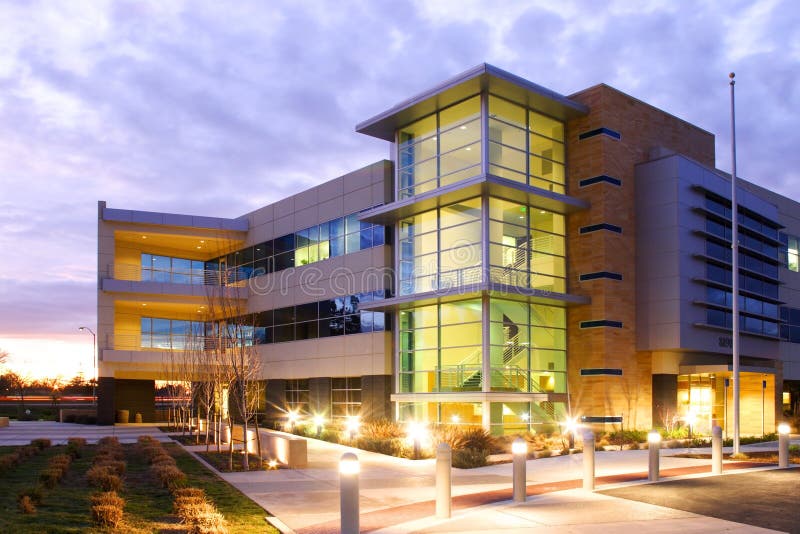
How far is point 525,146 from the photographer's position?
2855 cm

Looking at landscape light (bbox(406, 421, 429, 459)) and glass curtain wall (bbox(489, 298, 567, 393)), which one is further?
glass curtain wall (bbox(489, 298, 567, 393))

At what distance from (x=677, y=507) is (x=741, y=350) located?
854 inches

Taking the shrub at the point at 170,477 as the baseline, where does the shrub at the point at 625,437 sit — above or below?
below

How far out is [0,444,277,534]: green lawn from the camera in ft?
36.7

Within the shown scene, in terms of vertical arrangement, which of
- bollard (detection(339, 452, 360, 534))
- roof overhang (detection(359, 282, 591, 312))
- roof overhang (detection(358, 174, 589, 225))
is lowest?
bollard (detection(339, 452, 360, 534))

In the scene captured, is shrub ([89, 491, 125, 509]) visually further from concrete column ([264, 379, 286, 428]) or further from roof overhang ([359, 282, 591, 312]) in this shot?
concrete column ([264, 379, 286, 428])

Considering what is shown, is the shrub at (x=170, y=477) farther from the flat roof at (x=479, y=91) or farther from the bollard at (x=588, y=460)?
the flat roof at (x=479, y=91)

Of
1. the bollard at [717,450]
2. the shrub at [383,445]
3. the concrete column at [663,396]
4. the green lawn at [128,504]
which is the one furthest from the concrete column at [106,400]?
the bollard at [717,450]

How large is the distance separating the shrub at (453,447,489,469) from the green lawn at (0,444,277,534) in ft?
19.5

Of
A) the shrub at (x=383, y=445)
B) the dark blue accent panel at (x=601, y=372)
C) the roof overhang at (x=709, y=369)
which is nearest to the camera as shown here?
the shrub at (x=383, y=445)

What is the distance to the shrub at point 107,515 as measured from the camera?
1137cm

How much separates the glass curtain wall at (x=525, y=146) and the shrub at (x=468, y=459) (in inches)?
450

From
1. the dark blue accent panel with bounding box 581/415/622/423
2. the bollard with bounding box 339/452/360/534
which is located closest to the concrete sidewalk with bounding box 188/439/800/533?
the bollard with bounding box 339/452/360/534

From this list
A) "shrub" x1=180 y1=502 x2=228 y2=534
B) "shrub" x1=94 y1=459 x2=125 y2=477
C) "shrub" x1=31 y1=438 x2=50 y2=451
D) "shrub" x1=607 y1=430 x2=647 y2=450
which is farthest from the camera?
"shrub" x1=607 y1=430 x2=647 y2=450
